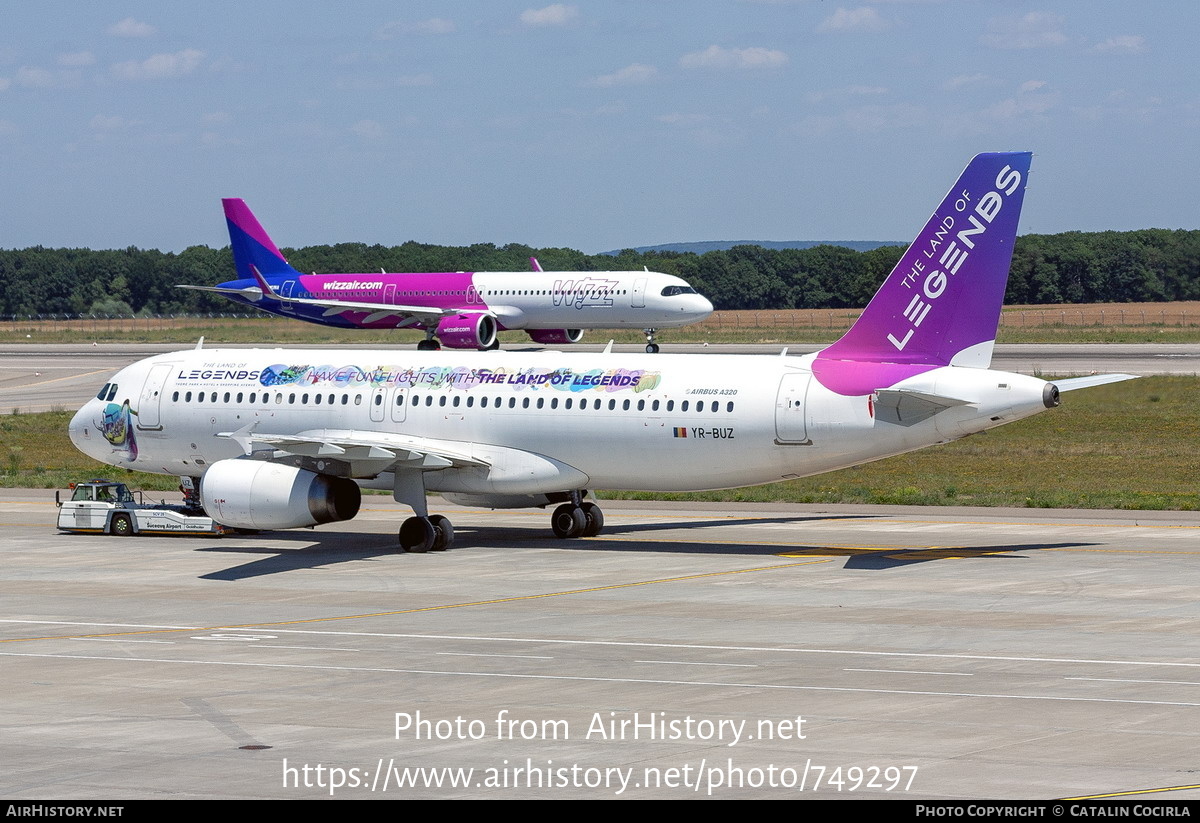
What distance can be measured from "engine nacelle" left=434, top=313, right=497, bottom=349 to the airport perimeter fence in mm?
33458

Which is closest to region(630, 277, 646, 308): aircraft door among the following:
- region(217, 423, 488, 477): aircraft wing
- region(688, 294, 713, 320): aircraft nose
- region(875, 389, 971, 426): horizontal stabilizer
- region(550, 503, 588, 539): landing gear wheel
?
region(688, 294, 713, 320): aircraft nose

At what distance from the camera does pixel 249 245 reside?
10231 centimetres

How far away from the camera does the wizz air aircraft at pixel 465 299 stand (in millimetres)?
93562

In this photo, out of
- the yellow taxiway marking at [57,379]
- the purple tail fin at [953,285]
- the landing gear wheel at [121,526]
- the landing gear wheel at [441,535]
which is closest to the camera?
the purple tail fin at [953,285]

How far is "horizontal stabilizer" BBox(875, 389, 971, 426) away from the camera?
3288 centimetres

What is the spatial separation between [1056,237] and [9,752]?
7491 inches

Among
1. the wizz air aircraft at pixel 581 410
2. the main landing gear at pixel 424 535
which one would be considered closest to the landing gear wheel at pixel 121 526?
the wizz air aircraft at pixel 581 410

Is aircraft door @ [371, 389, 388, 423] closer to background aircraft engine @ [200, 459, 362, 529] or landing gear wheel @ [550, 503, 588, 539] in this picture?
background aircraft engine @ [200, 459, 362, 529]

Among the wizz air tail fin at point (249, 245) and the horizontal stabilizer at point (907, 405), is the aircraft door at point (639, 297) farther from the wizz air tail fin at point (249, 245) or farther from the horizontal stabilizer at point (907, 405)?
the horizontal stabilizer at point (907, 405)

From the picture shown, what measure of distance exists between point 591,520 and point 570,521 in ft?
1.90

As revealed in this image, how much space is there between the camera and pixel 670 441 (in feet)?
117

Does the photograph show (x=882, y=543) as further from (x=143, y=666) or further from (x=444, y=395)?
(x=143, y=666)

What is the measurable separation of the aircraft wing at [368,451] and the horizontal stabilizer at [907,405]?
890 cm
